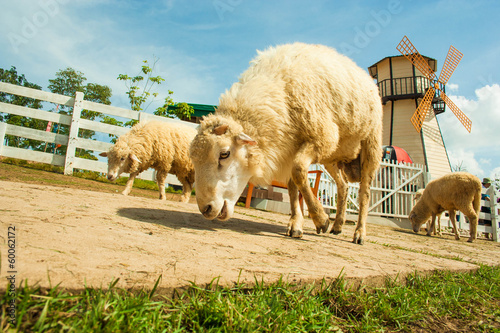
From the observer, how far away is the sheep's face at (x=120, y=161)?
19.9ft

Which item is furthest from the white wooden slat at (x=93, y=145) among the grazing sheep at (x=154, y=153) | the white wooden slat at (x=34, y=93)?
the grazing sheep at (x=154, y=153)

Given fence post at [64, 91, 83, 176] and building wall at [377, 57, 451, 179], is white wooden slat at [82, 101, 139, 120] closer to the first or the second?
fence post at [64, 91, 83, 176]

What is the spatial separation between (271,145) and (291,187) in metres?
0.77

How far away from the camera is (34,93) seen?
8.77m

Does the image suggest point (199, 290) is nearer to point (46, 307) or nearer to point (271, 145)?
point (46, 307)

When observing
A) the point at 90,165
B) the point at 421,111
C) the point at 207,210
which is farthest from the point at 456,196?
the point at 421,111

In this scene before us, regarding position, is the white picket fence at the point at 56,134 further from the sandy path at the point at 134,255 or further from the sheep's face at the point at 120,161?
the sandy path at the point at 134,255

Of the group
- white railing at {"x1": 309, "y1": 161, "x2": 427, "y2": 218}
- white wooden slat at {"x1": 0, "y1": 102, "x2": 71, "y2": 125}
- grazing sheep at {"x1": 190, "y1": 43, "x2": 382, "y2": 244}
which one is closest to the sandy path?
grazing sheep at {"x1": 190, "y1": 43, "x2": 382, "y2": 244}

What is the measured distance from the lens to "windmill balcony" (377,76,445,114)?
2350 centimetres

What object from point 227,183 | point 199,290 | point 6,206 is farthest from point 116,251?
point 227,183

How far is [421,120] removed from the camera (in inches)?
892

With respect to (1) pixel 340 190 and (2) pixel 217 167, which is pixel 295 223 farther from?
(1) pixel 340 190

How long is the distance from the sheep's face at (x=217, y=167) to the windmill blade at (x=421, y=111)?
78.4 ft

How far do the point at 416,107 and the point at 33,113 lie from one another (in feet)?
84.4
